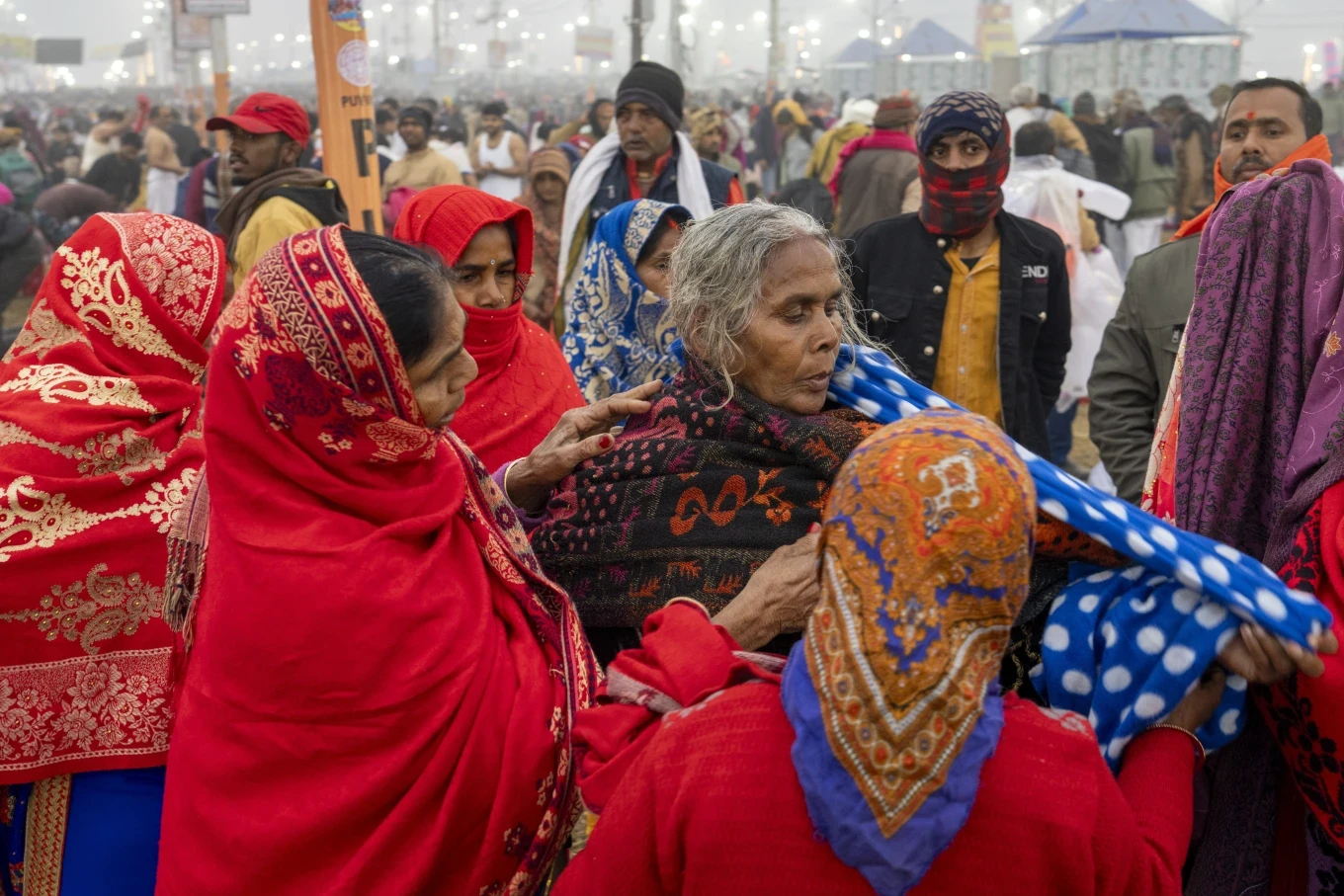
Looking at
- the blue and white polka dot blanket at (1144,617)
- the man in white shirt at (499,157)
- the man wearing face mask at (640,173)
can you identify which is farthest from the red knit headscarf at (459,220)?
the man in white shirt at (499,157)

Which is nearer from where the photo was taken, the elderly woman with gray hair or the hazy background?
the elderly woman with gray hair

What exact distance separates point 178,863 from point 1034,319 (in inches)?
132

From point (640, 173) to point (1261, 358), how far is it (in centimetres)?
429

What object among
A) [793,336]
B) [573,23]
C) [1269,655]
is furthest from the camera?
[573,23]

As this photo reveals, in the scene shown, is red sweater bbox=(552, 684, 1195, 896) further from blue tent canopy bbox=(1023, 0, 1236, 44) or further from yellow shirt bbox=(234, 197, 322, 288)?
blue tent canopy bbox=(1023, 0, 1236, 44)

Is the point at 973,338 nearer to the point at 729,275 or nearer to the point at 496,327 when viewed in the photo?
the point at 496,327

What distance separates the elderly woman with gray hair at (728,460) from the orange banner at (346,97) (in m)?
4.44

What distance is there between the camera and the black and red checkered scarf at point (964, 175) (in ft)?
14.5

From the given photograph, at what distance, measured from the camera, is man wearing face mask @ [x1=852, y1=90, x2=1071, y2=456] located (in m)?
4.42

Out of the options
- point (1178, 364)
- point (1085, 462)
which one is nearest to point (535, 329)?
point (1178, 364)

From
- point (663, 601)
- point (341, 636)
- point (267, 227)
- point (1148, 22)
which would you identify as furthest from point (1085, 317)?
point (1148, 22)

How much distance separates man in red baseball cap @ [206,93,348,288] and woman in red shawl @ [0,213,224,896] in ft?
8.56

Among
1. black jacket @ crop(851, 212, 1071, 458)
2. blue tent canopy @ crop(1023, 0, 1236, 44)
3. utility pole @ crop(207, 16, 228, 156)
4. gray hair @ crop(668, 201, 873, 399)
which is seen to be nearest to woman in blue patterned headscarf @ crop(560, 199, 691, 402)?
black jacket @ crop(851, 212, 1071, 458)

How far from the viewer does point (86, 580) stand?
254 centimetres
